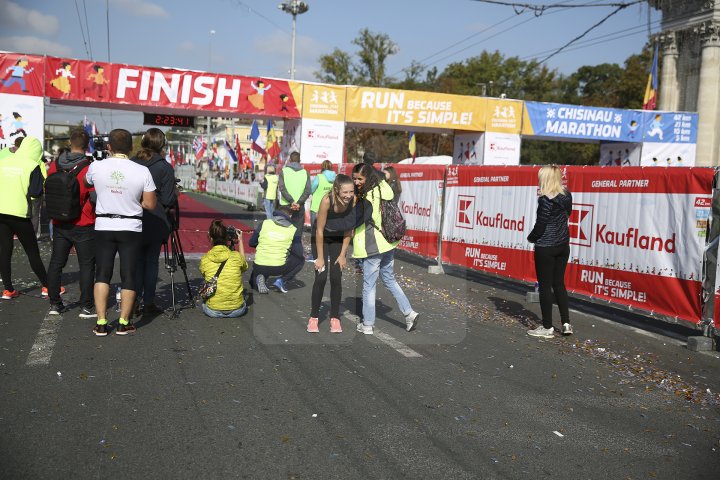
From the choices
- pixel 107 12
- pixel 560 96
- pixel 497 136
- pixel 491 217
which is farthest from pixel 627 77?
pixel 491 217

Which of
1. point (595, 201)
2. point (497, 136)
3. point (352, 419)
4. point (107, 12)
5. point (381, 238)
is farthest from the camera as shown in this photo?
point (497, 136)

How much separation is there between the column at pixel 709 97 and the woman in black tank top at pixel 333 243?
31.8m

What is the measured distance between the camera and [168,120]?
21734 mm

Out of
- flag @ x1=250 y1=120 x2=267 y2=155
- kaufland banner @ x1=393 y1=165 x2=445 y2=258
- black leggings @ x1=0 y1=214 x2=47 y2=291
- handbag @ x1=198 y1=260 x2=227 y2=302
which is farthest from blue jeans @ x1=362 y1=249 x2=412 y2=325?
flag @ x1=250 y1=120 x2=267 y2=155

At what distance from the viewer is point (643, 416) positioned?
191 inches

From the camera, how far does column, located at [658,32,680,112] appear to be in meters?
35.7

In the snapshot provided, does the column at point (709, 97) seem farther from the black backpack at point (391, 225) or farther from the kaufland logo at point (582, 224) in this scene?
the black backpack at point (391, 225)

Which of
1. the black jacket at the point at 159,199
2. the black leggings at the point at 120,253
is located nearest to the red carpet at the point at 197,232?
the black jacket at the point at 159,199

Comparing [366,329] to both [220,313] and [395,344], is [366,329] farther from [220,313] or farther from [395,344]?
[220,313]

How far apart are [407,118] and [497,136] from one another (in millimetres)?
3548

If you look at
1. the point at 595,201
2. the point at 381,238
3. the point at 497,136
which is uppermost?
the point at 497,136

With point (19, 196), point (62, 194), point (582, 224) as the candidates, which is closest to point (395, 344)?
point (582, 224)

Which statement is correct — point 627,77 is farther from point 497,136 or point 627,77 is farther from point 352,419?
point 352,419

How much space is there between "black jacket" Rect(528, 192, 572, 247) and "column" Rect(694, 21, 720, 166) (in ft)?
98.9
